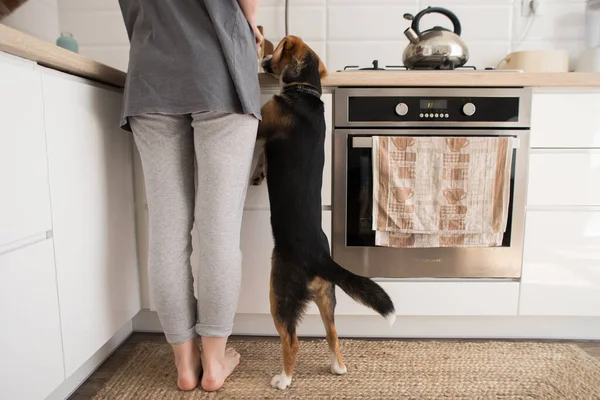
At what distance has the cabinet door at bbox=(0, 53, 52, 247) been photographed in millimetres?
822

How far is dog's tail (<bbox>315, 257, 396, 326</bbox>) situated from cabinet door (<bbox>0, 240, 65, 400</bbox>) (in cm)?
68

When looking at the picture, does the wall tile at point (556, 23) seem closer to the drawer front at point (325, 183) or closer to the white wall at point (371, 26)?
the white wall at point (371, 26)

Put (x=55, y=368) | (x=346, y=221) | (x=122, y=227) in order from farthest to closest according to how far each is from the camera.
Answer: (x=346, y=221)
(x=122, y=227)
(x=55, y=368)

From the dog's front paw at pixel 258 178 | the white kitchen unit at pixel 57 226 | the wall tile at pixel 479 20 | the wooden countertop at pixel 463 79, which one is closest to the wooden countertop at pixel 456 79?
the wooden countertop at pixel 463 79

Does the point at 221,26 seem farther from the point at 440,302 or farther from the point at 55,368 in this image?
the point at 440,302

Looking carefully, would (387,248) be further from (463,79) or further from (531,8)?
(531,8)

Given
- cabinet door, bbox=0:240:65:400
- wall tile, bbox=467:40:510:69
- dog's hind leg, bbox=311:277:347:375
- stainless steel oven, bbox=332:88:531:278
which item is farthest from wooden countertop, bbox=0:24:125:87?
wall tile, bbox=467:40:510:69

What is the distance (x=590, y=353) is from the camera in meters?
1.43

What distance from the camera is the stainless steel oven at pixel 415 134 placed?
1.38 m

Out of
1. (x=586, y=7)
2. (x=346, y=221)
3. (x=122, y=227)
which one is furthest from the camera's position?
(x=586, y=7)

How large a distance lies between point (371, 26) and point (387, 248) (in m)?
1.08

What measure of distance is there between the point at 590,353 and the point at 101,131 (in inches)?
68.8

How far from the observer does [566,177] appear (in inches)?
55.3

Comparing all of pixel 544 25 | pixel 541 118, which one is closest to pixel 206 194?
pixel 541 118
